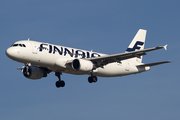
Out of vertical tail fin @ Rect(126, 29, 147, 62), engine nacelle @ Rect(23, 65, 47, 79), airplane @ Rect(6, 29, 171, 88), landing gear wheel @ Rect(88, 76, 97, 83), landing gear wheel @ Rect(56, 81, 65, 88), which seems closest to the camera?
airplane @ Rect(6, 29, 171, 88)

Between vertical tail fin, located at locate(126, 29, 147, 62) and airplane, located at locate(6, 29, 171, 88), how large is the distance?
14.9ft

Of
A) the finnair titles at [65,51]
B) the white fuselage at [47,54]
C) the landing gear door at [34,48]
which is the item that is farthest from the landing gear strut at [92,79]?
the landing gear door at [34,48]

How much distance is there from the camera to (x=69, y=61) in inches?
1866

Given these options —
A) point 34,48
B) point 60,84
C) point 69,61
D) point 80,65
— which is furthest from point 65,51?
point 60,84

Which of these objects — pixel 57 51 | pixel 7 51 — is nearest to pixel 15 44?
pixel 7 51

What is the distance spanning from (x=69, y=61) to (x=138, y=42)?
18.2m

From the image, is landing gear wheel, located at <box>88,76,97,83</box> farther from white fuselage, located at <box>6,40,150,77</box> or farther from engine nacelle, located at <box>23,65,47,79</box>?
engine nacelle, located at <box>23,65,47,79</box>

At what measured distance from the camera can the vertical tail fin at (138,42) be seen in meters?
60.6

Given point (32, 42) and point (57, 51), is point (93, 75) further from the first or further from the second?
point (32, 42)

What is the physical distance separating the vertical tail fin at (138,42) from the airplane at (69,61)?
4.54m

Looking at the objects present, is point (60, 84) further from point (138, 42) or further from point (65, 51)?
point (138, 42)

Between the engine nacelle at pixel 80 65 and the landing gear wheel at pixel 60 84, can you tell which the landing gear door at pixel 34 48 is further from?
the landing gear wheel at pixel 60 84

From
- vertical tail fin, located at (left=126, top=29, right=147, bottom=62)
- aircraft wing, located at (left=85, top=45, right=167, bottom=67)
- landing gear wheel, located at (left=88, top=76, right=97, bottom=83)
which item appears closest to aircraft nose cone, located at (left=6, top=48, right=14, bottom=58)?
aircraft wing, located at (left=85, top=45, right=167, bottom=67)

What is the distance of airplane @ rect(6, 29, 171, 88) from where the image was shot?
45500 mm
